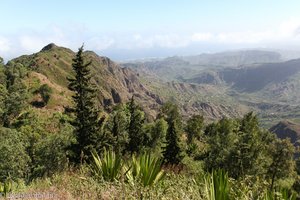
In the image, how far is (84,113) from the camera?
133ft

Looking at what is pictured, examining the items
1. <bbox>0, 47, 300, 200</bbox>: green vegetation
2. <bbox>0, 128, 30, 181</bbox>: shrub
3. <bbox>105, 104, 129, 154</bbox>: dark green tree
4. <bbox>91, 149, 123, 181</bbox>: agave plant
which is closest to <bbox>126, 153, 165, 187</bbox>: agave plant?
<bbox>0, 47, 300, 200</bbox>: green vegetation

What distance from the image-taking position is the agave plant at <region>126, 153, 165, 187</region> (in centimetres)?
912

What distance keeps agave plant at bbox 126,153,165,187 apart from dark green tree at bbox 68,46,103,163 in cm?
2928

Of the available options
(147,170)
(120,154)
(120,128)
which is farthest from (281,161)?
(147,170)

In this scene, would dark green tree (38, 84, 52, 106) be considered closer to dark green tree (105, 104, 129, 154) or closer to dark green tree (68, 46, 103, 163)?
dark green tree (105, 104, 129, 154)

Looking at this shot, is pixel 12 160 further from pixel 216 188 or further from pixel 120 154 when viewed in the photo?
pixel 216 188

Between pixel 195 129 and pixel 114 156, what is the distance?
83.3 metres

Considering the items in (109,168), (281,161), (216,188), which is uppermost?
(216,188)

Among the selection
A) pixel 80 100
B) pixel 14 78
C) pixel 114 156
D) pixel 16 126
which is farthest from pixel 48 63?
pixel 114 156

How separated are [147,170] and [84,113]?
105ft

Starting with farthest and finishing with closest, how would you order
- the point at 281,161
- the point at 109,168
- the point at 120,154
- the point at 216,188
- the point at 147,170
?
1. the point at 281,161
2. the point at 120,154
3. the point at 109,168
4. the point at 147,170
5. the point at 216,188

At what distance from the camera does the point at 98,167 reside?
10445 mm

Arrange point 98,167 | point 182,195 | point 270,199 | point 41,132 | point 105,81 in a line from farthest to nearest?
point 105,81, point 41,132, point 98,167, point 182,195, point 270,199

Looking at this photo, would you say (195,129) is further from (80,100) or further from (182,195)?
(182,195)
